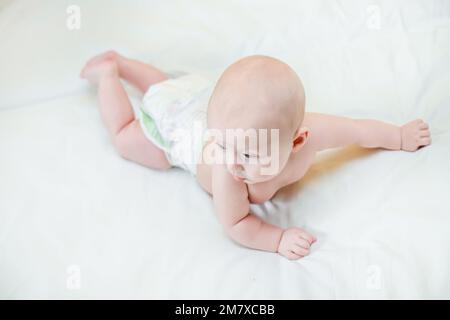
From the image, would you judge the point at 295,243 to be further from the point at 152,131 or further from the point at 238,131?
the point at 152,131

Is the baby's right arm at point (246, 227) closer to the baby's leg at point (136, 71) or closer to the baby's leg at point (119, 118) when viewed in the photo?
the baby's leg at point (119, 118)

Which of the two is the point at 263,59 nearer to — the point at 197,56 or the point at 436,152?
the point at 436,152

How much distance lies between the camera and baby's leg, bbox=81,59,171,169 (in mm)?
1004

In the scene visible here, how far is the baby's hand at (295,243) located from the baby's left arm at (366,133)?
147 mm

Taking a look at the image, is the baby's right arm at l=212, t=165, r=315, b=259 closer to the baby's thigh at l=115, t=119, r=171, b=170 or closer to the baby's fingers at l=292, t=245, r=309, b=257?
the baby's fingers at l=292, t=245, r=309, b=257

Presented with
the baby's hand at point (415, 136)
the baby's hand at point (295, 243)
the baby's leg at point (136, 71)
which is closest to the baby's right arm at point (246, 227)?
the baby's hand at point (295, 243)

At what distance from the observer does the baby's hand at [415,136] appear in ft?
3.03

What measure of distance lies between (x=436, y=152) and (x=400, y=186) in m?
0.10

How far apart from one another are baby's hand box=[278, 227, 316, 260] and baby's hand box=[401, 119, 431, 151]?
0.78 feet

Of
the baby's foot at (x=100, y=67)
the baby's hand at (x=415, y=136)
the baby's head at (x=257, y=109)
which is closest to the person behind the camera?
the baby's head at (x=257, y=109)

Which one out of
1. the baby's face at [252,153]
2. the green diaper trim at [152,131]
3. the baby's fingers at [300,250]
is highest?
the green diaper trim at [152,131]

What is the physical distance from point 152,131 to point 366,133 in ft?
1.25

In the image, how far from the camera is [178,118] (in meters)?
0.99

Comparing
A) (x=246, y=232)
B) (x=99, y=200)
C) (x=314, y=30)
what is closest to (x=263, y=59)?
(x=246, y=232)
